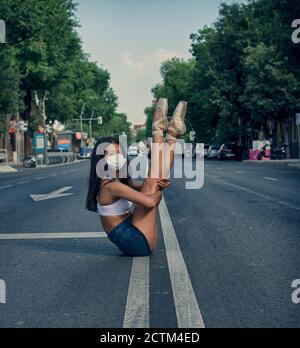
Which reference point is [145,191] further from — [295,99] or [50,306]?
[295,99]

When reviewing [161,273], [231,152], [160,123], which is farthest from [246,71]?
[161,273]

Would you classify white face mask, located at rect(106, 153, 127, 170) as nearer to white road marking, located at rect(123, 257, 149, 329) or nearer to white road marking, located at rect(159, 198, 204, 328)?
white road marking, located at rect(123, 257, 149, 329)

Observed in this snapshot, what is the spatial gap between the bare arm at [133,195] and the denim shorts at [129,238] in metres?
0.36

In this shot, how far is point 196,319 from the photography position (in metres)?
4.85

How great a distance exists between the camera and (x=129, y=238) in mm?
7340

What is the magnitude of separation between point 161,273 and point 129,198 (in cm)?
85

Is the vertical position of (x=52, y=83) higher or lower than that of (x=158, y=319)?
higher

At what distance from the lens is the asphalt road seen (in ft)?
16.4

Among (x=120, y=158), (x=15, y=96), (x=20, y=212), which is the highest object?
(x=15, y=96)

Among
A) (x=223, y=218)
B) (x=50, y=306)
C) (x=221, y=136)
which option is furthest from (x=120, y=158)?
(x=221, y=136)

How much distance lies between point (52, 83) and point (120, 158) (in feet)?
178

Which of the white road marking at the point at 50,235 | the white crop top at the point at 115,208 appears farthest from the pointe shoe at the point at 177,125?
the white road marking at the point at 50,235

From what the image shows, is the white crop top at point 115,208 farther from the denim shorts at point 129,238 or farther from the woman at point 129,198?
the denim shorts at point 129,238
